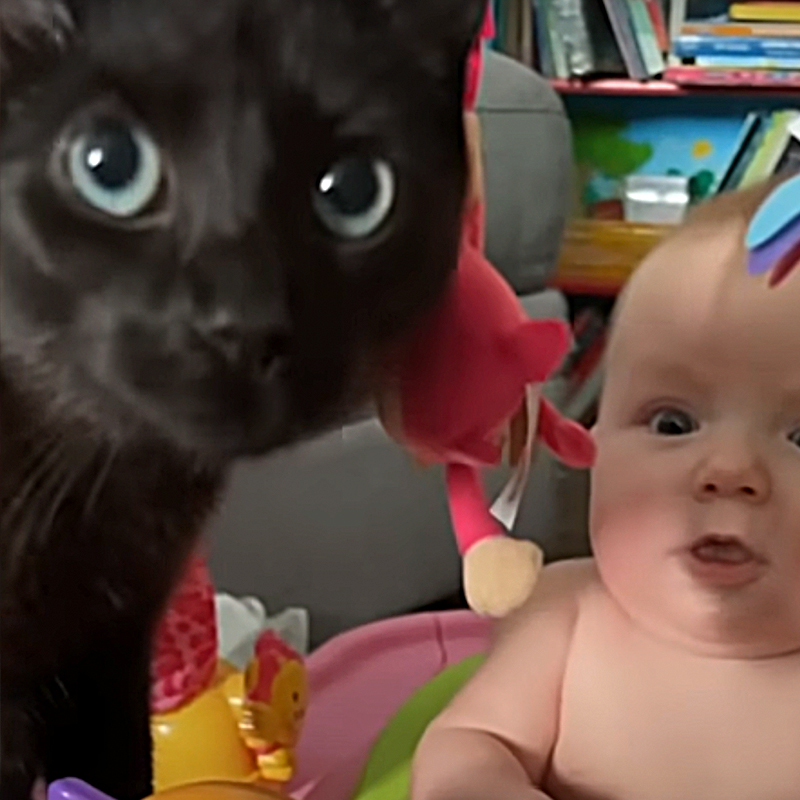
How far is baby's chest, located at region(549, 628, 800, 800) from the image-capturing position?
0.64 meters

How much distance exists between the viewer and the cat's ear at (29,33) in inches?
11.4

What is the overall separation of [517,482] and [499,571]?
1.3 inches

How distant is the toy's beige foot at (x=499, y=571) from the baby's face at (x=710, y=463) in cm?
20

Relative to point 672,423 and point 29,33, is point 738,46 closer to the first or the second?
point 672,423

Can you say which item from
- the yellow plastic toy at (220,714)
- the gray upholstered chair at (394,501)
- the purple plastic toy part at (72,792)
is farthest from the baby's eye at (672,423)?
the gray upholstered chair at (394,501)

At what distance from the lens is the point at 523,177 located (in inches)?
58.1

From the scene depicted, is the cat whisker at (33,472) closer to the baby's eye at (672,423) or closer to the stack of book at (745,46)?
the baby's eye at (672,423)

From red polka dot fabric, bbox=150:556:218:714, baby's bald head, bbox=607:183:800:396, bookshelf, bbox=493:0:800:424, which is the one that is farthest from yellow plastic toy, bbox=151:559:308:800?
bookshelf, bbox=493:0:800:424

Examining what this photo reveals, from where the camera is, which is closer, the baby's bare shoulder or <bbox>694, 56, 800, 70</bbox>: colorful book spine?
the baby's bare shoulder

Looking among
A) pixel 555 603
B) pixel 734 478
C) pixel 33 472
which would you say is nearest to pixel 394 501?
pixel 555 603

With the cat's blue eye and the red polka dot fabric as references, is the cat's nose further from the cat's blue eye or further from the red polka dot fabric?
Answer: the red polka dot fabric

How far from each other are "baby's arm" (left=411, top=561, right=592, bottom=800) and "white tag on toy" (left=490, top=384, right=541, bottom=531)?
22 cm

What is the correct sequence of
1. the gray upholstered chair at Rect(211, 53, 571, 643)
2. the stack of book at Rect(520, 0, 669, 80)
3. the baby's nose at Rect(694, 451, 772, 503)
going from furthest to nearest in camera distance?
the stack of book at Rect(520, 0, 669, 80) → the gray upholstered chair at Rect(211, 53, 571, 643) → the baby's nose at Rect(694, 451, 772, 503)

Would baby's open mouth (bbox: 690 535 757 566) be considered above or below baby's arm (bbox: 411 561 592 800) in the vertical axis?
above
